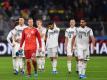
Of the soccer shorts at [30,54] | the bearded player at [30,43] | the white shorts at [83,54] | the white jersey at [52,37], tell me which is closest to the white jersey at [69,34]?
the white jersey at [52,37]

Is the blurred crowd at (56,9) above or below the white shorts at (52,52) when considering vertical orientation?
above

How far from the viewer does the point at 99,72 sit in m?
28.1

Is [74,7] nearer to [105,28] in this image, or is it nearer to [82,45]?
[105,28]

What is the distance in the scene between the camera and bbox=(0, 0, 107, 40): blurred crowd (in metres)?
42.3

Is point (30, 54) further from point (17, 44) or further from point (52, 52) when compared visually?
point (52, 52)

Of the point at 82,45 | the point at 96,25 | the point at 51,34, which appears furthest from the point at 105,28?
the point at 82,45

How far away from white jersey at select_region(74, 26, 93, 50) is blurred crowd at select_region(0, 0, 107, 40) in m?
16.4

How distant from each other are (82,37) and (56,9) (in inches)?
728

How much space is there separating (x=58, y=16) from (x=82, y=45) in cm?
1766

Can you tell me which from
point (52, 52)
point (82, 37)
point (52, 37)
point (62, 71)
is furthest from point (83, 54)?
point (52, 37)

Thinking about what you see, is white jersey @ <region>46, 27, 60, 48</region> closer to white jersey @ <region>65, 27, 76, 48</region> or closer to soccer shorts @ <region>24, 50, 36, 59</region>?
white jersey @ <region>65, 27, 76, 48</region>

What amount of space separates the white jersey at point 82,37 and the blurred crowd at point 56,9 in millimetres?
16369

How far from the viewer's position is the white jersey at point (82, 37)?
25.1m

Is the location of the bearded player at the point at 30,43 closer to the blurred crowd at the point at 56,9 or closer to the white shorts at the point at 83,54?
A: the white shorts at the point at 83,54
